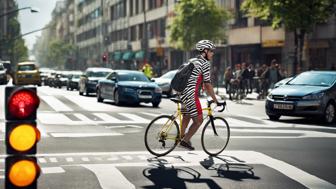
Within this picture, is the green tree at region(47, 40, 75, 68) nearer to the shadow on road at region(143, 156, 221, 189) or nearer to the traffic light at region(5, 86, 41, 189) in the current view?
the shadow on road at region(143, 156, 221, 189)

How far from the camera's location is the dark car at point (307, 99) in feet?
48.4

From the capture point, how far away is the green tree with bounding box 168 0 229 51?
41781 millimetres

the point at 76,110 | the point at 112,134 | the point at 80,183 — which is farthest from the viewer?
the point at 76,110

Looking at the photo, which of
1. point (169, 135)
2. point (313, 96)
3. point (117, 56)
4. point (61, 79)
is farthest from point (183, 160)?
point (117, 56)

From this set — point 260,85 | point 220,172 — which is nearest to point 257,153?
point 220,172

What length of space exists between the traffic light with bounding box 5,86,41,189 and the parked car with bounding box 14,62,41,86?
41.4 m

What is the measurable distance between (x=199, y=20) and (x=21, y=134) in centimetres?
3925

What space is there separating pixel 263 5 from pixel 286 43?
1021cm

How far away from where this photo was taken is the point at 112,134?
11648 millimetres

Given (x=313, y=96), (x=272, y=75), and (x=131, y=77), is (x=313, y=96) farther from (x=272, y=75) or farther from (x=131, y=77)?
(x=272, y=75)

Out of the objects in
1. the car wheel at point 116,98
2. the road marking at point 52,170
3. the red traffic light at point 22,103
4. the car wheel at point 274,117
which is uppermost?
the red traffic light at point 22,103

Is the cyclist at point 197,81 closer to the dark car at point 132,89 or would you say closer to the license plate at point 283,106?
the license plate at point 283,106

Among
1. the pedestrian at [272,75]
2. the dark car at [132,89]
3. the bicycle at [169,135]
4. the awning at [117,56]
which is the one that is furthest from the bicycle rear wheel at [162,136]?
the awning at [117,56]

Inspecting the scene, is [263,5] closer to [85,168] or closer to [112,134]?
[112,134]
